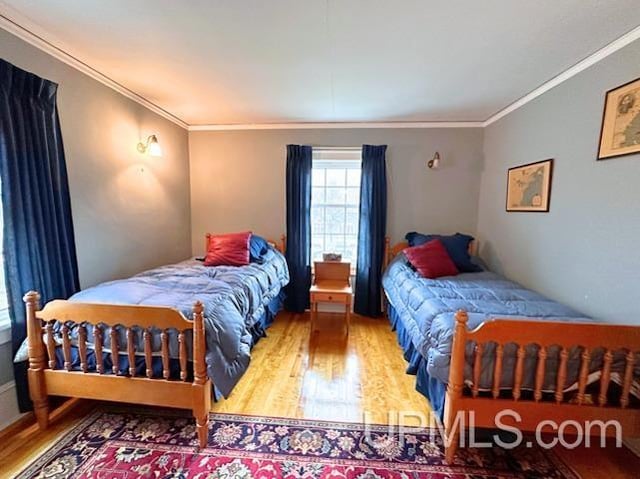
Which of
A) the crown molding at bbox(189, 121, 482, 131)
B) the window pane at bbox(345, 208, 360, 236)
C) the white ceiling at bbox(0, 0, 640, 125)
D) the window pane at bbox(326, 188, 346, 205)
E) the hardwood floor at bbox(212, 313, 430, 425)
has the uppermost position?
the white ceiling at bbox(0, 0, 640, 125)

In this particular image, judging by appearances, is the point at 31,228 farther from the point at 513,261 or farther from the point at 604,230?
the point at 513,261

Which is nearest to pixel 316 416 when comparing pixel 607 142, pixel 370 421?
pixel 370 421

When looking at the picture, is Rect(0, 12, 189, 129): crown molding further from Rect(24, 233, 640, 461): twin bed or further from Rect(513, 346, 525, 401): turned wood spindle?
Rect(513, 346, 525, 401): turned wood spindle

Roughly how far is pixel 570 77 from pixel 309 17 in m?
1.96

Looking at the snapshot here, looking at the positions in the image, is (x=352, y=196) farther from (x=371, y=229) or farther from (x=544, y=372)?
(x=544, y=372)

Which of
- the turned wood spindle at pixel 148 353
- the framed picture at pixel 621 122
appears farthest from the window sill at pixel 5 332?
the framed picture at pixel 621 122

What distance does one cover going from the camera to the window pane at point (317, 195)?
3.76 meters

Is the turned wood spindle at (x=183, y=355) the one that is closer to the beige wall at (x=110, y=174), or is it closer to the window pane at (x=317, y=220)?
the beige wall at (x=110, y=174)

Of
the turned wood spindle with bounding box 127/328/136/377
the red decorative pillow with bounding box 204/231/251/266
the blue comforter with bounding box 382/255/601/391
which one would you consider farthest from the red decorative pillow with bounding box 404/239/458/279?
the turned wood spindle with bounding box 127/328/136/377

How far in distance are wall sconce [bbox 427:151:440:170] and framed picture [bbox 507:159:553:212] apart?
731 mm

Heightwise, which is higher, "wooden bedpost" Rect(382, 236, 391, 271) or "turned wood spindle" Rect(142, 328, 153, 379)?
"wooden bedpost" Rect(382, 236, 391, 271)

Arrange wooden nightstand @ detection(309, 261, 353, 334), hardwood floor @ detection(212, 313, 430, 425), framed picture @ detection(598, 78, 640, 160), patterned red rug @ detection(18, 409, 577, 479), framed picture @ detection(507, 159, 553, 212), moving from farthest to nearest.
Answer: wooden nightstand @ detection(309, 261, 353, 334)
framed picture @ detection(507, 159, 553, 212)
hardwood floor @ detection(212, 313, 430, 425)
framed picture @ detection(598, 78, 640, 160)
patterned red rug @ detection(18, 409, 577, 479)

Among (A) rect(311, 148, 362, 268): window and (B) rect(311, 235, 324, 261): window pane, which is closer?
(A) rect(311, 148, 362, 268): window

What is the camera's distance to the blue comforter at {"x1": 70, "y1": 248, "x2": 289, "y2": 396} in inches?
64.9
